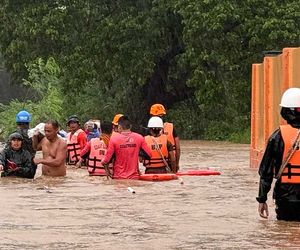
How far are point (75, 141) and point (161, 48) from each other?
2317 centimetres

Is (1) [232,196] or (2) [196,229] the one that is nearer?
(2) [196,229]

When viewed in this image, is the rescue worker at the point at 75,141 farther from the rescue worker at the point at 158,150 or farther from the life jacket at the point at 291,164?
the life jacket at the point at 291,164

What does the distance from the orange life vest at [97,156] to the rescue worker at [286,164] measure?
811 cm

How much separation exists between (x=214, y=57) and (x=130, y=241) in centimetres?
3168

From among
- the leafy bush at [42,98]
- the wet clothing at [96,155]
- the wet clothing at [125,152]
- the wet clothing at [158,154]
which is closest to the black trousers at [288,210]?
the wet clothing at [125,152]

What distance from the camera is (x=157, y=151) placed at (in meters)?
17.7

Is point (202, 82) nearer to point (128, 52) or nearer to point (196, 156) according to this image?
point (128, 52)

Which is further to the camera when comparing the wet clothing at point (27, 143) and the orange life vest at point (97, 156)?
the orange life vest at point (97, 156)

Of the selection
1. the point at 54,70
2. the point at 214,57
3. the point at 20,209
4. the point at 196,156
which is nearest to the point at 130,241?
the point at 20,209

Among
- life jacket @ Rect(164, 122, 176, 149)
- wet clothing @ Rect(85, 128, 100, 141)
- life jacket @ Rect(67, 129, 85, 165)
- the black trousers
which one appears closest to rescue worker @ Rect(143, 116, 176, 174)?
life jacket @ Rect(164, 122, 176, 149)

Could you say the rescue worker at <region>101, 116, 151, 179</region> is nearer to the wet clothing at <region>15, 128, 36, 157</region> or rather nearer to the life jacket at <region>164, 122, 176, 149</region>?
the life jacket at <region>164, 122, 176, 149</region>

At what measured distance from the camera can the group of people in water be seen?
16.9 metres

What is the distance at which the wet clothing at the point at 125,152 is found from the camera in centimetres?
1673

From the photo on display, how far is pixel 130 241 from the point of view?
9.62 metres
